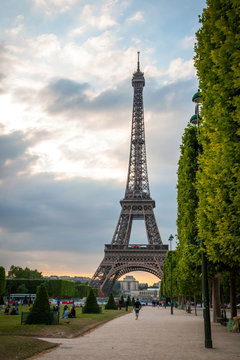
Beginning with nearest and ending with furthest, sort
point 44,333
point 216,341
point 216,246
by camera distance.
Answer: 1. point 216,246
2. point 216,341
3. point 44,333

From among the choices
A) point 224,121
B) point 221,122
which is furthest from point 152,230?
point 224,121

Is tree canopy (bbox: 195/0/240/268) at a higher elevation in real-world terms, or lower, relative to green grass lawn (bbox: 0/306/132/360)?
higher

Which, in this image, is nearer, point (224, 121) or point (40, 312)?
point (224, 121)

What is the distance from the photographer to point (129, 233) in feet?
309

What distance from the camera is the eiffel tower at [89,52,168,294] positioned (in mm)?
85188

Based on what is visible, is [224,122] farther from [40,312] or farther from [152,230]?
[152,230]

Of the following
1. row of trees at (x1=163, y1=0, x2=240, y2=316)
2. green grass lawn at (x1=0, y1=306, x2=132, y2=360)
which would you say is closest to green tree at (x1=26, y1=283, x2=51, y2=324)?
green grass lawn at (x1=0, y1=306, x2=132, y2=360)

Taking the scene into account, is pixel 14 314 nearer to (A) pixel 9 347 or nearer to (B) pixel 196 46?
(A) pixel 9 347

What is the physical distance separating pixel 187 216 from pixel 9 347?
1538cm

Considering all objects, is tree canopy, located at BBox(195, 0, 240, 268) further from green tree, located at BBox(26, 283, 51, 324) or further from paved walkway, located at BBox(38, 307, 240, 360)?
green tree, located at BBox(26, 283, 51, 324)

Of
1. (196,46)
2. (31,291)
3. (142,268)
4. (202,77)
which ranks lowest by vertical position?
(31,291)

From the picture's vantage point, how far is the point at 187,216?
2552 cm

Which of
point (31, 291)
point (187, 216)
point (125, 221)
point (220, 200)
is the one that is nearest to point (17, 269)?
point (31, 291)

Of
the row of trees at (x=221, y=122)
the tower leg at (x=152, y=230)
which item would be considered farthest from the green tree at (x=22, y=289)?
the row of trees at (x=221, y=122)
